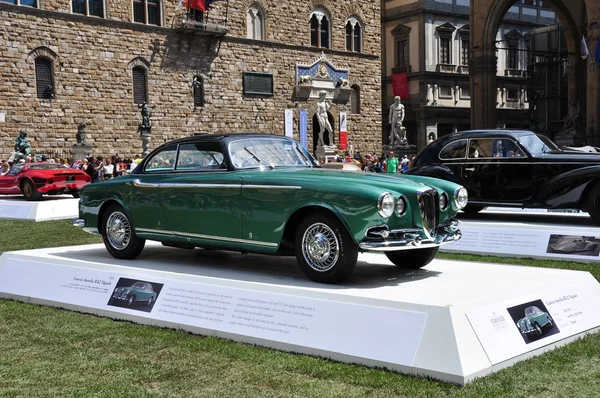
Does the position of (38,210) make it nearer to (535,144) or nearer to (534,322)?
(535,144)

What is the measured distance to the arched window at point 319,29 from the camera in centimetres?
3978

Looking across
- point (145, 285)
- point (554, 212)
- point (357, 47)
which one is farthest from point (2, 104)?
point (145, 285)

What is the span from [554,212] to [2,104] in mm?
23584

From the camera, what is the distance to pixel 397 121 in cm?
3231

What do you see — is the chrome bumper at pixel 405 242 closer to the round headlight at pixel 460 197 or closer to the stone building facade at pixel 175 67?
the round headlight at pixel 460 197

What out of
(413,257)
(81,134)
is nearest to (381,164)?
(81,134)

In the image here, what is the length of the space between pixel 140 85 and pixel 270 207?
28.3 meters

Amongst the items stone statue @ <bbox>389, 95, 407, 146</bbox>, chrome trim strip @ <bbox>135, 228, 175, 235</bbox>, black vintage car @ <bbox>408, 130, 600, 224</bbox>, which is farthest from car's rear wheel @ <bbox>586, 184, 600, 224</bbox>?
stone statue @ <bbox>389, 95, 407, 146</bbox>

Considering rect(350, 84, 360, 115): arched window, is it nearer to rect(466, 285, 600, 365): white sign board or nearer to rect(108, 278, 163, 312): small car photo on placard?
rect(108, 278, 163, 312): small car photo on placard

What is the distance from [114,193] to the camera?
7797 mm

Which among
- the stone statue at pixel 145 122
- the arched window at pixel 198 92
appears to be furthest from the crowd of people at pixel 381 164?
the stone statue at pixel 145 122

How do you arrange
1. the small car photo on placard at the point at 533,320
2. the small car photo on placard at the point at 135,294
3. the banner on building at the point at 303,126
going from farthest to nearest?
1. the banner on building at the point at 303,126
2. the small car photo on placard at the point at 135,294
3. the small car photo on placard at the point at 533,320

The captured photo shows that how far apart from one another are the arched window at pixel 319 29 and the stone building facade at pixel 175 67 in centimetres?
6

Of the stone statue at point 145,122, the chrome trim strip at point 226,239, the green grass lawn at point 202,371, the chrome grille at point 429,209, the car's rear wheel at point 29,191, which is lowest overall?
the green grass lawn at point 202,371
